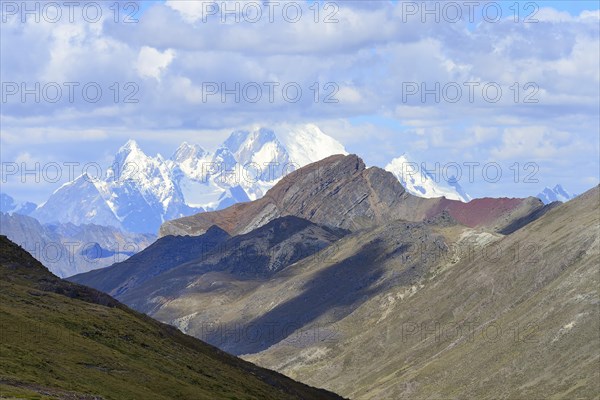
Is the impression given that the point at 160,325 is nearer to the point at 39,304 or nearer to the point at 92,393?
the point at 39,304

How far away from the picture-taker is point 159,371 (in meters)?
114

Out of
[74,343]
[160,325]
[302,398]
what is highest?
[74,343]

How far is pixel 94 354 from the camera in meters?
106

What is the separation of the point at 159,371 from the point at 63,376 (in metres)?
Result: 22.4

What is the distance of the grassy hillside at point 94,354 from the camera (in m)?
90.9

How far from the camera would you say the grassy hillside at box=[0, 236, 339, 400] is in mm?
90875

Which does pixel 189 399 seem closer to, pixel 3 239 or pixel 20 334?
pixel 20 334

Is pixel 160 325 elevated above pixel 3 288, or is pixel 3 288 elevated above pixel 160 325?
pixel 3 288

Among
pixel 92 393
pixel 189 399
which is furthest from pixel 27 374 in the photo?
pixel 189 399

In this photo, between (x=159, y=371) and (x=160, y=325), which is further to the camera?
(x=160, y=325)

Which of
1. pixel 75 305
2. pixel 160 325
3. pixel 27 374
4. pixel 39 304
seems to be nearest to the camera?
pixel 27 374

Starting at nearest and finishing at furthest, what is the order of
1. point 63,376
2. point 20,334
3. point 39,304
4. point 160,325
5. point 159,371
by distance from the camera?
1. point 63,376
2. point 20,334
3. point 159,371
4. point 39,304
5. point 160,325

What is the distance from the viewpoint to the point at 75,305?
12938 centimetres

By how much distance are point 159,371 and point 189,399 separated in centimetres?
789
